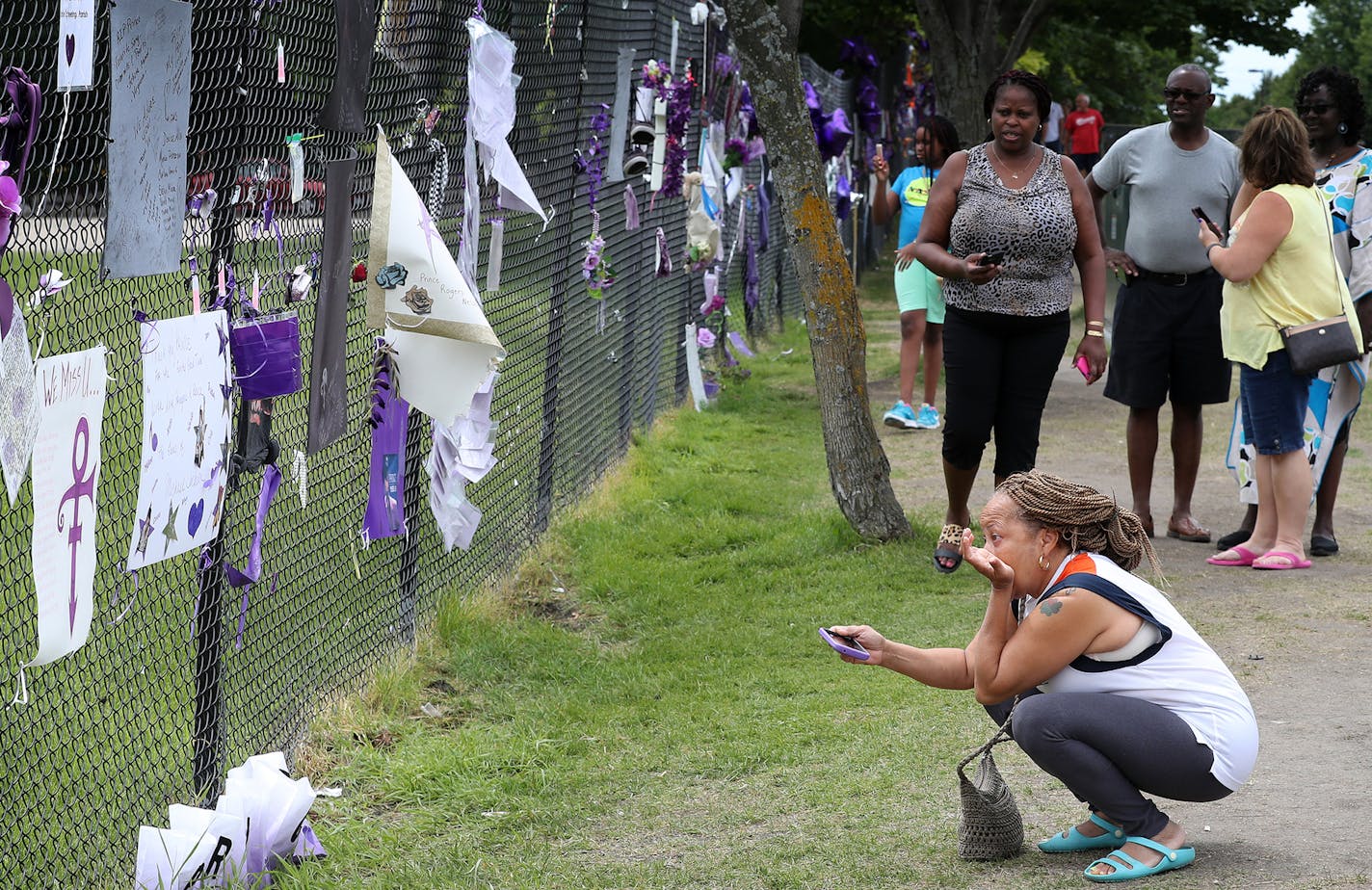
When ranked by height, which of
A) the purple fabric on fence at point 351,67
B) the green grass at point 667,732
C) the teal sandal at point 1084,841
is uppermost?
the purple fabric on fence at point 351,67

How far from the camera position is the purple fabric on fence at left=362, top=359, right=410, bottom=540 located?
453cm

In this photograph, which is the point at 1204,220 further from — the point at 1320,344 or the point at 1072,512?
the point at 1072,512

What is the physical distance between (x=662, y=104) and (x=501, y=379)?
304 centimetres

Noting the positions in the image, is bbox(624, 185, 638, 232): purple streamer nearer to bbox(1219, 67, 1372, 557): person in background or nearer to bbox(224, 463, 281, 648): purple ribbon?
bbox(1219, 67, 1372, 557): person in background

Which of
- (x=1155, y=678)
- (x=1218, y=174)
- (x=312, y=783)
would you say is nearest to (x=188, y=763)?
(x=312, y=783)

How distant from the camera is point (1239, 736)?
11.2 ft

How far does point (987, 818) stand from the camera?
3.55 metres

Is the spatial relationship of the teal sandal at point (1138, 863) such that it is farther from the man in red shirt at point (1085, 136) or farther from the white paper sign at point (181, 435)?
the man in red shirt at point (1085, 136)

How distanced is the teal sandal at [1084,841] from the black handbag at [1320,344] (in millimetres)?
2995

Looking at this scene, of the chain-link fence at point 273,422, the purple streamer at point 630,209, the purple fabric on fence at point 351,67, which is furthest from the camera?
the purple streamer at point 630,209

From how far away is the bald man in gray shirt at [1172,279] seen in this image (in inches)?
256

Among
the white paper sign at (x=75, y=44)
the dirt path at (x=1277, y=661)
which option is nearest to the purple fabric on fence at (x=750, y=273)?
the dirt path at (x=1277, y=661)

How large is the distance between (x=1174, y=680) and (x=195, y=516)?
215 centimetres

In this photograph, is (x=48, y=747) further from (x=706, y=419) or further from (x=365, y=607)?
(x=706, y=419)
